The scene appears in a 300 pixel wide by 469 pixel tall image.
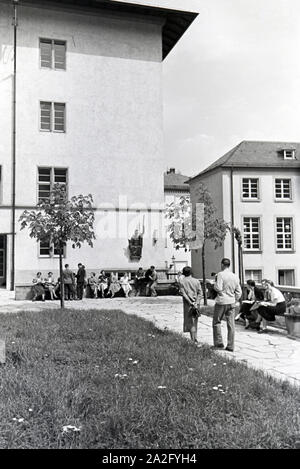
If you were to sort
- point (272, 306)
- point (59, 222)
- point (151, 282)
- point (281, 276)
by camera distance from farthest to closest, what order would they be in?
1. point (281, 276)
2. point (151, 282)
3. point (59, 222)
4. point (272, 306)

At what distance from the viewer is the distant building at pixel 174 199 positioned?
1946 inches

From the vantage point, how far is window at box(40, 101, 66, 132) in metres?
26.1

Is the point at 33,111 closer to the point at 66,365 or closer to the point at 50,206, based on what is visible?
the point at 50,206

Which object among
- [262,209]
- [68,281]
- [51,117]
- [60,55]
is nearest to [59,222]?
[68,281]

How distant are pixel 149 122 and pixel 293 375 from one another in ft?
72.7

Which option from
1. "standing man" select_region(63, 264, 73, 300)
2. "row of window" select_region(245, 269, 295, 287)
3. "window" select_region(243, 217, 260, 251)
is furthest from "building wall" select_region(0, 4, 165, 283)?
"window" select_region(243, 217, 260, 251)

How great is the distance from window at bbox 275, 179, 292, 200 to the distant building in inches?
434

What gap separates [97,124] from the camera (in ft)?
87.8

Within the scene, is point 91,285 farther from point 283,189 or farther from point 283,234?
point 283,189

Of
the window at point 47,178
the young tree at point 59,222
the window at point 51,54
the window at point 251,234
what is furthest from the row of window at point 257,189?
the young tree at point 59,222

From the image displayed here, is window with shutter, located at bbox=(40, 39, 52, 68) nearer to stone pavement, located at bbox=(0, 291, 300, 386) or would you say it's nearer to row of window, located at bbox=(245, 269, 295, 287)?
stone pavement, located at bbox=(0, 291, 300, 386)

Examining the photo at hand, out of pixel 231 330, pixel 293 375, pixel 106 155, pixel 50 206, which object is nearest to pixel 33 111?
pixel 106 155

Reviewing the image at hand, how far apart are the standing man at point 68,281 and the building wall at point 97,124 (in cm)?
384

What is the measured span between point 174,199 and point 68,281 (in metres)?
34.4
